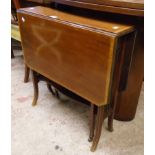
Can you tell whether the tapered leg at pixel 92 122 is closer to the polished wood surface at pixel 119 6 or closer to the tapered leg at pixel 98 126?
the tapered leg at pixel 98 126

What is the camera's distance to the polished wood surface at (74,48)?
3.07ft

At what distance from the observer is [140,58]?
4.08ft

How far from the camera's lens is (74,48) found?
1060 mm

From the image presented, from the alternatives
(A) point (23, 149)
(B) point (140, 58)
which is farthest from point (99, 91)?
(A) point (23, 149)

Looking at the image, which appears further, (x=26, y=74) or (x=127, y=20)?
(x=26, y=74)

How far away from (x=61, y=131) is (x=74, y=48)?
28.5 inches

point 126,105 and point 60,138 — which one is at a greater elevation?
point 126,105

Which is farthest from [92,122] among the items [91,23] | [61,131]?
[91,23]

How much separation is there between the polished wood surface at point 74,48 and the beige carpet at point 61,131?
428mm

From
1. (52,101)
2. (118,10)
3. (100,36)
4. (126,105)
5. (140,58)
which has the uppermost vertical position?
(118,10)

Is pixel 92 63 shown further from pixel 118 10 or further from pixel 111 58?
pixel 118 10

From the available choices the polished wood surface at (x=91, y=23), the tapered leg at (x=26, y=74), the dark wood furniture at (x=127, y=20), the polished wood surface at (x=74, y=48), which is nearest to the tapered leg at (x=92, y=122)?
the polished wood surface at (x=74, y=48)

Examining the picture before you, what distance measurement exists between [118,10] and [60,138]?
0.99m

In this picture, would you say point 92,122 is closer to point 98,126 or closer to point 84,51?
point 98,126
